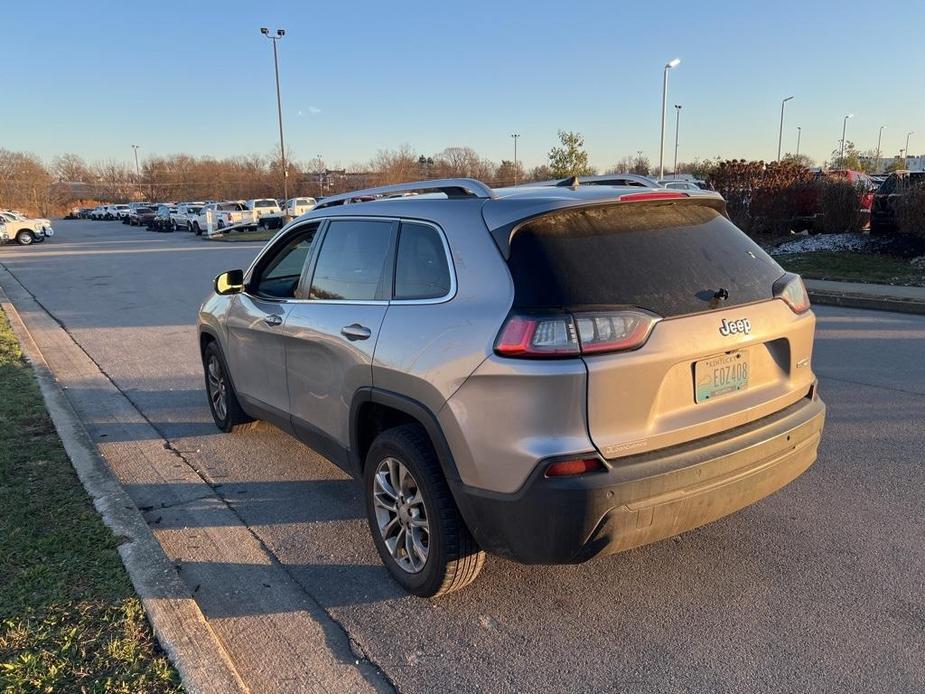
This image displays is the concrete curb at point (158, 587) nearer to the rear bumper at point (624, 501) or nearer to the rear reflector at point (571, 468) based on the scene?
the rear bumper at point (624, 501)

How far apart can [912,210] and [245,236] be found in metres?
30.5

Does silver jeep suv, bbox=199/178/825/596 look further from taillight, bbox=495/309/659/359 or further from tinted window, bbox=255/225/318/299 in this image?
tinted window, bbox=255/225/318/299

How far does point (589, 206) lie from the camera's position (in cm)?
292

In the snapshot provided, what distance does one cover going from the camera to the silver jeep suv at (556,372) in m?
2.58

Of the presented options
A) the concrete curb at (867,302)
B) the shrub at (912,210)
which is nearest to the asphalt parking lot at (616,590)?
the concrete curb at (867,302)

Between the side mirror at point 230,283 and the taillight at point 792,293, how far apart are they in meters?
3.54

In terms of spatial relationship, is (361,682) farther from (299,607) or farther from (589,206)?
(589,206)

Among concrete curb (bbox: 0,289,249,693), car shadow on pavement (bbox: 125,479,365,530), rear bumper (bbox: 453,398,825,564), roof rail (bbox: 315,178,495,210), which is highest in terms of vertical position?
roof rail (bbox: 315,178,495,210)

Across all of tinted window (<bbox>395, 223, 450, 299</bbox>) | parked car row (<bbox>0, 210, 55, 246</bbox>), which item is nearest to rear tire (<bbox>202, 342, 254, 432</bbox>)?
tinted window (<bbox>395, 223, 450, 299</bbox>)

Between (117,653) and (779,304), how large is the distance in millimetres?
3130

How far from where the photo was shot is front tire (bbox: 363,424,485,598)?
2.98 meters

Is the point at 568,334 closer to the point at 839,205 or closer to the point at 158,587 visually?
the point at 158,587

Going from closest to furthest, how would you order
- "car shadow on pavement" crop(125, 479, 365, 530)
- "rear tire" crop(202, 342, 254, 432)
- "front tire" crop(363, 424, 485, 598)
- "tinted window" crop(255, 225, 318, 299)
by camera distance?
"front tire" crop(363, 424, 485, 598)
"car shadow on pavement" crop(125, 479, 365, 530)
"tinted window" crop(255, 225, 318, 299)
"rear tire" crop(202, 342, 254, 432)

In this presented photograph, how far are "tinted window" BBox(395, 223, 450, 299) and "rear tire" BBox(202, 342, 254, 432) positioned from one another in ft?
8.14
